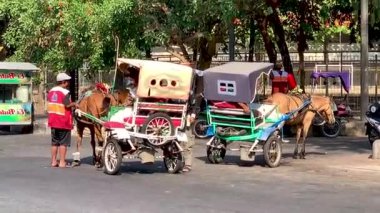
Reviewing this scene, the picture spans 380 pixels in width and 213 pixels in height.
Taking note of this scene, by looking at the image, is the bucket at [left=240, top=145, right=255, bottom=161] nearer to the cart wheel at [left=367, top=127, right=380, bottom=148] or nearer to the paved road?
the paved road

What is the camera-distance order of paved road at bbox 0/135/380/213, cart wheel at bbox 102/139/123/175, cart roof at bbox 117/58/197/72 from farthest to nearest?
cart roof at bbox 117/58/197/72 → cart wheel at bbox 102/139/123/175 → paved road at bbox 0/135/380/213

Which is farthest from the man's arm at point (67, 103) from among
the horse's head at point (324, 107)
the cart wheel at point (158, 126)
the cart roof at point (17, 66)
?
the cart roof at point (17, 66)

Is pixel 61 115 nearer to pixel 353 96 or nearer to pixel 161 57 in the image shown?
pixel 161 57

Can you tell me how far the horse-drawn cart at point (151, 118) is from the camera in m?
13.9

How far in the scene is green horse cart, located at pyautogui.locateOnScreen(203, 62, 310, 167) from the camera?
597 inches

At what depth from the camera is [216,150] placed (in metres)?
16.1

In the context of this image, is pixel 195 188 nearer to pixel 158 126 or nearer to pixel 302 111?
pixel 158 126

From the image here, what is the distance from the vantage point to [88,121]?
15.4 meters

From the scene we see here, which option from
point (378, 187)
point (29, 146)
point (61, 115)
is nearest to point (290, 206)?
point (378, 187)

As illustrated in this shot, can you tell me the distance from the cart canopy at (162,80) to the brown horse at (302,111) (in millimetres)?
2708

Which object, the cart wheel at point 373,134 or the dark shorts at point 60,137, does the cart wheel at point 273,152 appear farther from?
the cart wheel at point 373,134

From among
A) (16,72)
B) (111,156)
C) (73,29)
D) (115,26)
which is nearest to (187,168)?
(111,156)

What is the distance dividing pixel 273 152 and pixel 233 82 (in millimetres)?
1722

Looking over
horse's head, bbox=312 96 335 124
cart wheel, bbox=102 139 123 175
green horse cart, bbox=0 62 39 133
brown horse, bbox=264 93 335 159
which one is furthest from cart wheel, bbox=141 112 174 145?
green horse cart, bbox=0 62 39 133
